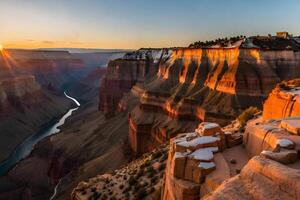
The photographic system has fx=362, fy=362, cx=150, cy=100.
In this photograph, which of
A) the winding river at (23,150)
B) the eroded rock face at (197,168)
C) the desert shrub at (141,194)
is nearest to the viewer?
the eroded rock face at (197,168)

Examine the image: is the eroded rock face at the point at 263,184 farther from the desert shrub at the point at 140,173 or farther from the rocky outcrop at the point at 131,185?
the desert shrub at the point at 140,173

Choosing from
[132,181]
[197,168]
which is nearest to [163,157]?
[132,181]

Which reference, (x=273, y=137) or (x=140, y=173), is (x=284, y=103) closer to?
(x=273, y=137)

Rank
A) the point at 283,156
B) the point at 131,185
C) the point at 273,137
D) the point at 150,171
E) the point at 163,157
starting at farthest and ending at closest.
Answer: the point at 163,157
the point at 150,171
the point at 131,185
the point at 273,137
the point at 283,156

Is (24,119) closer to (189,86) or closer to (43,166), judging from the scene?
(43,166)

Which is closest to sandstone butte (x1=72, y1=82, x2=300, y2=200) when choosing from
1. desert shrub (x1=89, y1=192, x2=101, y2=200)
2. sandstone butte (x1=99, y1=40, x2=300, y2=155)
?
desert shrub (x1=89, y1=192, x2=101, y2=200)

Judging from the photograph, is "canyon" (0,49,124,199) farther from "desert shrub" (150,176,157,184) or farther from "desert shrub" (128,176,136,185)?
"desert shrub" (150,176,157,184)

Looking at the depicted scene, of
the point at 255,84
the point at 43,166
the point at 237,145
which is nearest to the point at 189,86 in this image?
the point at 255,84

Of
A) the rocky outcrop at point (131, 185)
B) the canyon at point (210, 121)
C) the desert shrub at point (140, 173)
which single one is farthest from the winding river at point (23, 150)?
the desert shrub at point (140, 173)
